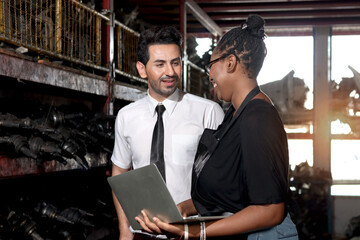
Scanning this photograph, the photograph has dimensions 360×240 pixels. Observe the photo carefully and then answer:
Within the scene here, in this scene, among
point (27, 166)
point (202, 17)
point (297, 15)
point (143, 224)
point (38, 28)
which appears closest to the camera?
point (143, 224)

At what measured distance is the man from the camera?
94.0 inches

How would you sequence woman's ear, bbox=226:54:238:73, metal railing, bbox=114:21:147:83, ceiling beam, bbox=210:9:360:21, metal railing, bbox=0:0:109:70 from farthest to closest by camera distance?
ceiling beam, bbox=210:9:360:21, metal railing, bbox=114:21:147:83, metal railing, bbox=0:0:109:70, woman's ear, bbox=226:54:238:73

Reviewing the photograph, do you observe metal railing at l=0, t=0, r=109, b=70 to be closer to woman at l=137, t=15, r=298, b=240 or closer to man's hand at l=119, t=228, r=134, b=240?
man's hand at l=119, t=228, r=134, b=240

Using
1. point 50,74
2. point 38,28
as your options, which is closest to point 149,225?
point 50,74

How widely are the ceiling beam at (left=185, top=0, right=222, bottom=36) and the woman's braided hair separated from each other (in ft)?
17.0

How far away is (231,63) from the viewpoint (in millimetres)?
1681

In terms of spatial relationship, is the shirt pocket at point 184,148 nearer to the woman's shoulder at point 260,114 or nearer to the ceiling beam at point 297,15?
the woman's shoulder at point 260,114

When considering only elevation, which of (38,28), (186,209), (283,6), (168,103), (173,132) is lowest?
(186,209)

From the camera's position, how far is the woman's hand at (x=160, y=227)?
159cm

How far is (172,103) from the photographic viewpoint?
2.52 meters

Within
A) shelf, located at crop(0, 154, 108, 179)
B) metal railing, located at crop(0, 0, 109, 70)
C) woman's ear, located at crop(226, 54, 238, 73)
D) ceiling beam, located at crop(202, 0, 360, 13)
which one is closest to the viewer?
woman's ear, located at crop(226, 54, 238, 73)

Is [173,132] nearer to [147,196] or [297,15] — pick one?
[147,196]

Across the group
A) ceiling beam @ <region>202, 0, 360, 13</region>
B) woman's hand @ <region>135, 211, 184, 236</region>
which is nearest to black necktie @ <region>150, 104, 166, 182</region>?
woman's hand @ <region>135, 211, 184, 236</region>

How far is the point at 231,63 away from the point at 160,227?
677 millimetres
